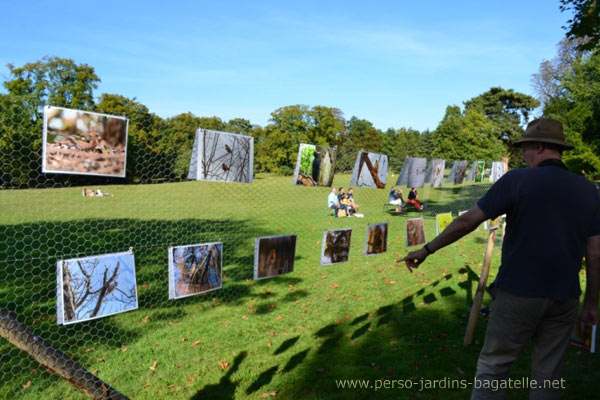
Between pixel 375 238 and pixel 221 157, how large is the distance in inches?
111

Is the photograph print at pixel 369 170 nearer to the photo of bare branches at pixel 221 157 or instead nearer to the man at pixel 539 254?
the photo of bare branches at pixel 221 157

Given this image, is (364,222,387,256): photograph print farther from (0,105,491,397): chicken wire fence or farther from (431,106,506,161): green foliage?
(431,106,506,161): green foliage

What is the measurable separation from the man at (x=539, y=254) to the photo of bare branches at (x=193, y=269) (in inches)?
92.9

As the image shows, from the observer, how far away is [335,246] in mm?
5020

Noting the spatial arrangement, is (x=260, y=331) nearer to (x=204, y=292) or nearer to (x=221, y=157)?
(x=204, y=292)

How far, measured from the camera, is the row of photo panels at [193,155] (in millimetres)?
2652

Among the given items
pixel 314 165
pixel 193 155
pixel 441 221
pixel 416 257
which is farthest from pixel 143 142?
pixel 441 221

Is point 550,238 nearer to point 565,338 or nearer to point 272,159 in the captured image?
point 565,338

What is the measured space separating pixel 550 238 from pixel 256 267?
113 inches

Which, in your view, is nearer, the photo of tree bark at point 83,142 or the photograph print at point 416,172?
the photo of tree bark at point 83,142

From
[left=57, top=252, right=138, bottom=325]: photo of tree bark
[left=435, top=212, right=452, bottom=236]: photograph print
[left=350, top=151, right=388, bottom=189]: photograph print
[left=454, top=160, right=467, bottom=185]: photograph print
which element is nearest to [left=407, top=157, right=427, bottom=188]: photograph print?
[left=435, top=212, right=452, bottom=236]: photograph print

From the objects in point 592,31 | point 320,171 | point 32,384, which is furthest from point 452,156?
point 32,384

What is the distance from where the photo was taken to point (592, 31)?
8.10 meters

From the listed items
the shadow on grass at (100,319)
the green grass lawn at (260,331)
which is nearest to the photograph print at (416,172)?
the green grass lawn at (260,331)
